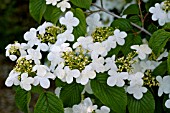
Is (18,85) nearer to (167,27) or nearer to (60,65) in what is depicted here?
(60,65)

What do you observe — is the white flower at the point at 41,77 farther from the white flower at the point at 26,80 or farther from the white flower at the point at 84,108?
the white flower at the point at 84,108

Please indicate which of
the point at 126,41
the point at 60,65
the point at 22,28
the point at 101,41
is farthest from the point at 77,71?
the point at 22,28

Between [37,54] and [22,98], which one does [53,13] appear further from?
[22,98]

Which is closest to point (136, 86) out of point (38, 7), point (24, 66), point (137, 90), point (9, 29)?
point (137, 90)

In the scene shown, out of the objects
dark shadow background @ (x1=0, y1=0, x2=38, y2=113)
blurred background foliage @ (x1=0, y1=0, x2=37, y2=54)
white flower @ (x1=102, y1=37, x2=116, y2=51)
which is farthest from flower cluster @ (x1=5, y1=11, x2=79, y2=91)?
blurred background foliage @ (x1=0, y1=0, x2=37, y2=54)

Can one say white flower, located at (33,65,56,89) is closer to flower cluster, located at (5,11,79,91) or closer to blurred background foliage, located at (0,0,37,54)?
flower cluster, located at (5,11,79,91)

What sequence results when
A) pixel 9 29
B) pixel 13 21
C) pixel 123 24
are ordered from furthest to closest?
pixel 13 21 → pixel 9 29 → pixel 123 24

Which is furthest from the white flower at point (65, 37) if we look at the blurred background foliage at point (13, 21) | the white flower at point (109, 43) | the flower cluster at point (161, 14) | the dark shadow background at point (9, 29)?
the blurred background foliage at point (13, 21)
